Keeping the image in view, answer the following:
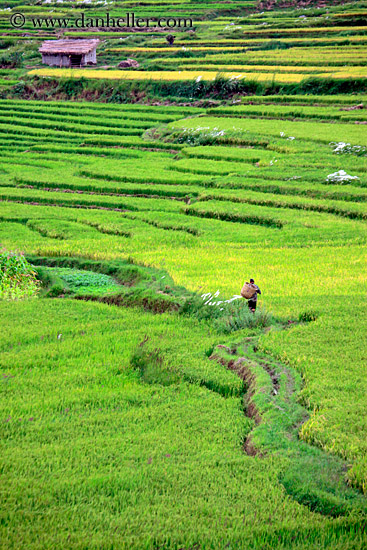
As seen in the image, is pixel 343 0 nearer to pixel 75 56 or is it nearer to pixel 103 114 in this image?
pixel 75 56

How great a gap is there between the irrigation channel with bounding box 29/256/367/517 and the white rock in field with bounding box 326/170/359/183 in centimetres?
979

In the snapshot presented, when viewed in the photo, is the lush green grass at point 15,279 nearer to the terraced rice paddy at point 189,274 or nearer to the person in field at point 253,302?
the terraced rice paddy at point 189,274

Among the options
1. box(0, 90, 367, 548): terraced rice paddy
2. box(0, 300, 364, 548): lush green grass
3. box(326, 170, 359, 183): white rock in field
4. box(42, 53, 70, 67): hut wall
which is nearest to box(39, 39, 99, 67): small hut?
box(42, 53, 70, 67): hut wall

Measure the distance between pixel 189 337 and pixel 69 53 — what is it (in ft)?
130

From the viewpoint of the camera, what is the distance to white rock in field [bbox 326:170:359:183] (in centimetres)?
1944

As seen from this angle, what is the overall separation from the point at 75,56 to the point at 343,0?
29.7 meters

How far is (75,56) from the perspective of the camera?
43.7 meters

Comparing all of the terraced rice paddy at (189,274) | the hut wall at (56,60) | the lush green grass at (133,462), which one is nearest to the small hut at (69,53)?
the hut wall at (56,60)

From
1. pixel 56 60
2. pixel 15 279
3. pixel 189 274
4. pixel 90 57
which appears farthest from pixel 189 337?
pixel 56 60

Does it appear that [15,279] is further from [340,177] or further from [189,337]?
[340,177]

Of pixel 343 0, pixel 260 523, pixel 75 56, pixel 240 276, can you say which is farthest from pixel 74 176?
pixel 343 0

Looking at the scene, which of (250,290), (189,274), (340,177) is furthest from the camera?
(340,177)

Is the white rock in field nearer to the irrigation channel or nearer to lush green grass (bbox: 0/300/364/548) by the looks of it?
the irrigation channel

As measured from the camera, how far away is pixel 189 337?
8555mm
